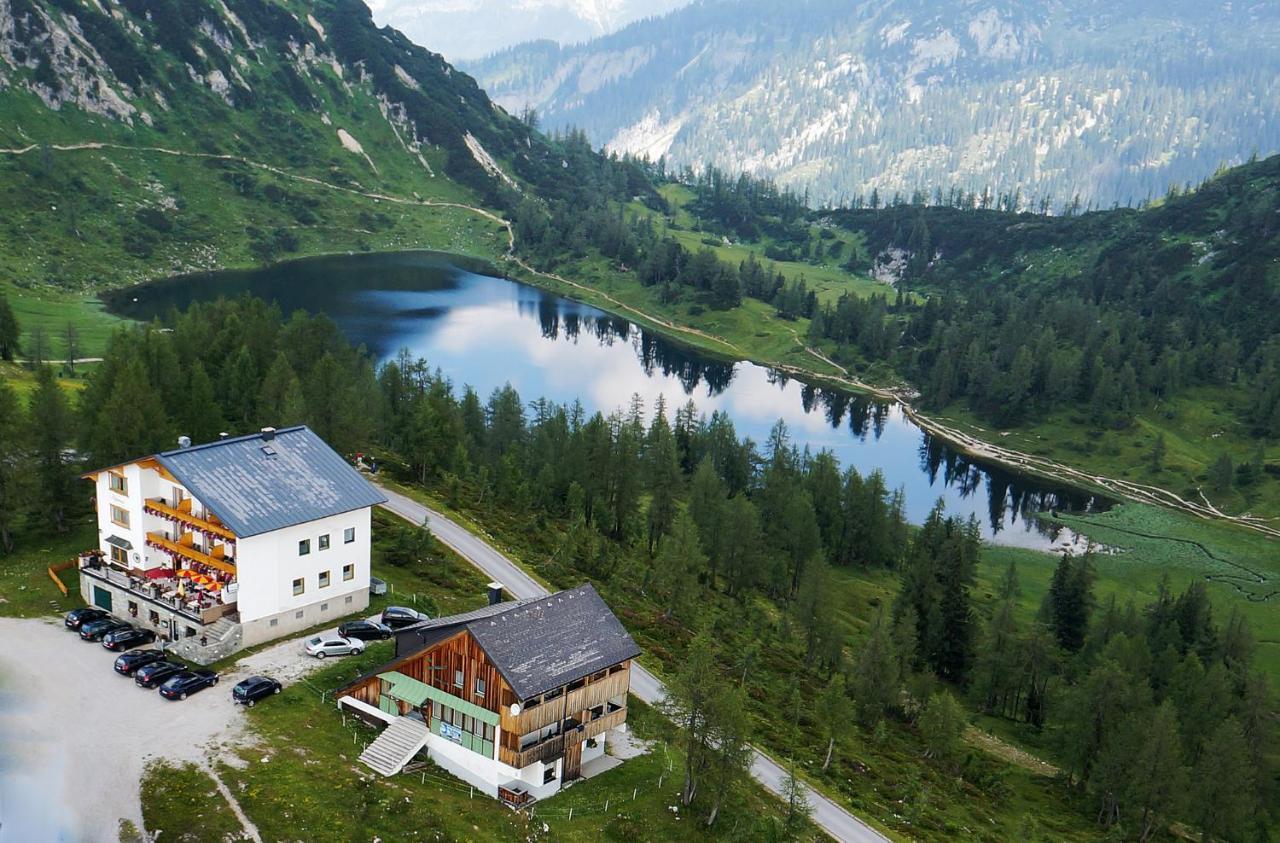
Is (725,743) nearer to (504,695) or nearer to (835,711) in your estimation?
(504,695)

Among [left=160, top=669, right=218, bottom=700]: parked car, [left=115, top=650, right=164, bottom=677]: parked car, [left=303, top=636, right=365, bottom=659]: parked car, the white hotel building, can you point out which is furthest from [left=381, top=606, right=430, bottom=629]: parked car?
[left=115, top=650, right=164, bottom=677]: parked car

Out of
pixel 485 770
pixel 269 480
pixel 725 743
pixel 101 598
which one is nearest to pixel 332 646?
pixel 269 480

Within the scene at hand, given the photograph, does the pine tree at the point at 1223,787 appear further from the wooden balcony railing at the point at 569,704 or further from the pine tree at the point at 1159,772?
the wooden balcony railing at the point at 569,704

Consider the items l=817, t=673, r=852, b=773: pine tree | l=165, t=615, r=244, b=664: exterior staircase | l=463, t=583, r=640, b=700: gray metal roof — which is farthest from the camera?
l=817, t=673, r=852, b=773: pine tree

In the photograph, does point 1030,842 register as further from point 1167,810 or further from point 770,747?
point 1167,810

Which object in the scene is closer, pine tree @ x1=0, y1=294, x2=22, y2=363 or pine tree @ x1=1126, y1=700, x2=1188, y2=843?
pine tree @ x1=1126, y1=700, x2=1188, y2=843

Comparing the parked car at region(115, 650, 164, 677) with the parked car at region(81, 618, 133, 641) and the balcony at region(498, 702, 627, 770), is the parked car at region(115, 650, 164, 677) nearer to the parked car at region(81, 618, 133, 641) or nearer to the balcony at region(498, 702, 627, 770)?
the parked car at region(81, 618, 133, 641)
